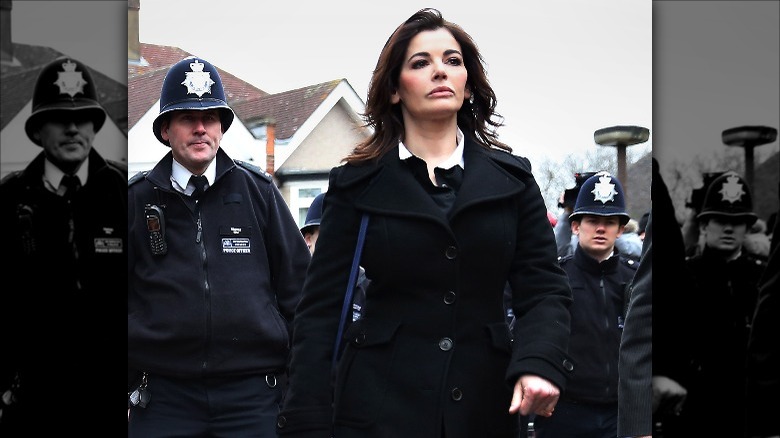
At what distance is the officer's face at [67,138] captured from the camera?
Answer: 13.6 feet

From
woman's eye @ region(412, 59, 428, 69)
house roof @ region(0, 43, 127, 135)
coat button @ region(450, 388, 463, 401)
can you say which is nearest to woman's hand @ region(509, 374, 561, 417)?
coat button @ region(450, 388, 463, 401)

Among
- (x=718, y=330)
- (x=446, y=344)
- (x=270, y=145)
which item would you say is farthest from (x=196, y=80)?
(x=718, y=330)

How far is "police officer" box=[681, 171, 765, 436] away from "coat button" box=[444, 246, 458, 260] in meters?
1.21

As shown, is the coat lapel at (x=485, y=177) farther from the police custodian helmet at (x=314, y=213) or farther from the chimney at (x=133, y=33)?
the chimney at (x=133, y=33)

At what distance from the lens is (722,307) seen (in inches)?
162

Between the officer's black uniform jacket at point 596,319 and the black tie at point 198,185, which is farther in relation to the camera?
the officer's black uniform jacket at point 596,319

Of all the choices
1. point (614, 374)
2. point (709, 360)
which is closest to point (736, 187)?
point (709, 360)

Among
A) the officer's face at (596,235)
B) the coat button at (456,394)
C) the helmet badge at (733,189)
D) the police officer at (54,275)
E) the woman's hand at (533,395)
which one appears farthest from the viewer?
the officer's face at (596,235)

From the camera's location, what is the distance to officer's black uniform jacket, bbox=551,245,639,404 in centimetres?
475

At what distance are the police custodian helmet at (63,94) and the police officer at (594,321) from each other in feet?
6.75

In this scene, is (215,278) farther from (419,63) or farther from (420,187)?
(419,63)

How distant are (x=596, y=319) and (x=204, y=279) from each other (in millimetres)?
1787

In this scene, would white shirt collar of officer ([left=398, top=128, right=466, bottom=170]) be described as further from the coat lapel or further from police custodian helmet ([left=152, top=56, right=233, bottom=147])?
police custodian helmet ([left=152, top=56, right=233, bottom=147])

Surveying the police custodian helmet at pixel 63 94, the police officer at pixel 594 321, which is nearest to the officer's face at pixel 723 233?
the police officer at pixel 594 321
